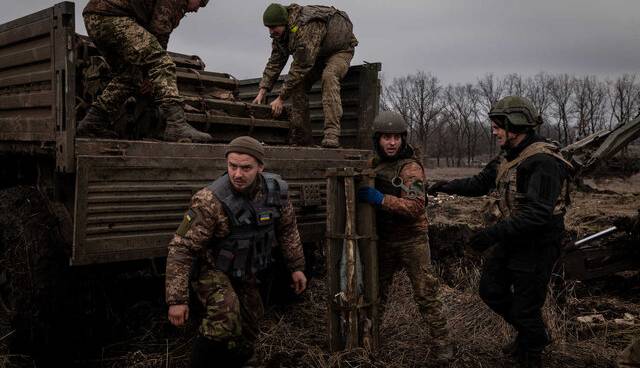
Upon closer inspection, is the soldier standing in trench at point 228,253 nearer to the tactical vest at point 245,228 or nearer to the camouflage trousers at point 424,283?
the tactical vest at point 245,228

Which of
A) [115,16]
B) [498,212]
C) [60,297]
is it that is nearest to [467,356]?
[498,212]

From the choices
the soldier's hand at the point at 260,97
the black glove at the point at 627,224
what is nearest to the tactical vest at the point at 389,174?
the soldier's hand at the point at 260,97

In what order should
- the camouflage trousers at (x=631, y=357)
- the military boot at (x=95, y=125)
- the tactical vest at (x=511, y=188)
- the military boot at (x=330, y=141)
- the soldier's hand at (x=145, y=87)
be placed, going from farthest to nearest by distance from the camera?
the military boot at (x=330, y=141) < the soldier's hand at (x=145, y=87) < the military boot at (x=95, y=125) < the tactical vest at (x=511, y=188) < the camouflage trousers at (x=631, y=357)

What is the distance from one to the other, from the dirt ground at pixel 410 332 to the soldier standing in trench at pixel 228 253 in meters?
0.53

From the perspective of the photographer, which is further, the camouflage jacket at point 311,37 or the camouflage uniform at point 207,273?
the camouflage jacket at point 311,37

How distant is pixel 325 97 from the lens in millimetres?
4934

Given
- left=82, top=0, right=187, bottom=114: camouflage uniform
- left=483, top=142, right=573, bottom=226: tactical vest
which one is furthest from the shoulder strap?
left=483, top=142, right=573, bottom=226: tactical vest

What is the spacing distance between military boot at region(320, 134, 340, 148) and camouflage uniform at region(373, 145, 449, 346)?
32.0 inches

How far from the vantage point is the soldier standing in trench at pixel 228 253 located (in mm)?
3057

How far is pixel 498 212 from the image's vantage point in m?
3.83

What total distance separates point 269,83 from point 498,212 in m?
2.54

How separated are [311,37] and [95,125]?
181cm

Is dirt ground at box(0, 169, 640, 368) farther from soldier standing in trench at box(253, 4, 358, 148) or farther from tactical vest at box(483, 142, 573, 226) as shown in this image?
soldier standing in trench at box(253, 4, 358, 148)

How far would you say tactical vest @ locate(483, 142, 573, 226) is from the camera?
3635mm
